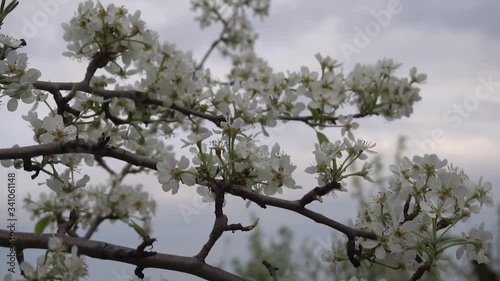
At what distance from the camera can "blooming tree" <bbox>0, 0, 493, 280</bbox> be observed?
1206 mm

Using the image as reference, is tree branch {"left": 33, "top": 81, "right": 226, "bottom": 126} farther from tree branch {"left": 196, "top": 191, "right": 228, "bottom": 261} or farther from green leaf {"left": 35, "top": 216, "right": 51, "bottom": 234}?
→ tree branch {"left": 196, "top": 191, "right": 228, "bottom": 261}

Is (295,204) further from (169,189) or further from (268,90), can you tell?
(268,90)

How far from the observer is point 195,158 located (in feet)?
4.07

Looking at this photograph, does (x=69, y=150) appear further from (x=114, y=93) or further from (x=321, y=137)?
(x=321, y=137)

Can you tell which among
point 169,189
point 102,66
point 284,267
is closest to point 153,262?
point 169,189

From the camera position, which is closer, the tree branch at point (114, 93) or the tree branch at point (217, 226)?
the tree branch at point (217, 226)

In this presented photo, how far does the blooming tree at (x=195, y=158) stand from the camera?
1206 mm

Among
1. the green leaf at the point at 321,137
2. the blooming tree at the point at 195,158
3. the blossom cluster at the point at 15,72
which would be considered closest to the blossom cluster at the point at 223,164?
the blooming tree at the point at 195,158

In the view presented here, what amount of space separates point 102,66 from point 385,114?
1.17 m

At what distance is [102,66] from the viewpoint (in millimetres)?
1754

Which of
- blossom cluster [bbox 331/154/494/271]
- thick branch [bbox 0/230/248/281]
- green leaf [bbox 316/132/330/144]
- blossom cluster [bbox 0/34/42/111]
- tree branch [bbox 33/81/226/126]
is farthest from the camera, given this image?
green leaf [bbox 316/132/330/144]

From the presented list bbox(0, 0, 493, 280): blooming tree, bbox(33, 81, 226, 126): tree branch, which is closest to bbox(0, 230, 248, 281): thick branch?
bbox(0, 0, 493, 280): blooming tree

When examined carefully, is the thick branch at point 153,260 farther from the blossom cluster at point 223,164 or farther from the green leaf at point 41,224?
the green leaf at point 41,224

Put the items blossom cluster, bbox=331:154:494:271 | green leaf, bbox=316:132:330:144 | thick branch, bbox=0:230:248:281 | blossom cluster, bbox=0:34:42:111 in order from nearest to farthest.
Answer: thick branch, bbox=0:230:248:281 → blossom cluster, bbox=331:154:494:271 → blossom cluster, bbox=0:34:42:111 → green leaf, bbox=316:132:330:144
